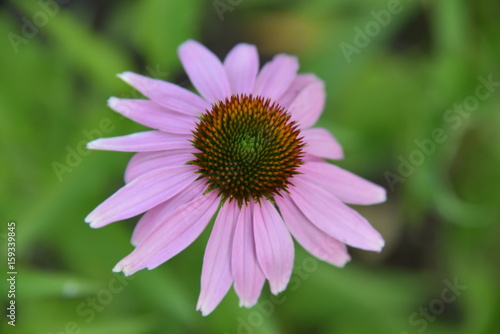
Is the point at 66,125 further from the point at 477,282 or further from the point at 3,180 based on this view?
the point at 477,282

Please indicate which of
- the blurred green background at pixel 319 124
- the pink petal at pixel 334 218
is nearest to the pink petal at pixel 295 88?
the pink petal at pixel 334 218

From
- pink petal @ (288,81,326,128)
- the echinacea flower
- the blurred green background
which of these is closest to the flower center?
the echinacea flower

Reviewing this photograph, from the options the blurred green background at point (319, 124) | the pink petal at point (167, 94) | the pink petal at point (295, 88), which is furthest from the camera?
the blurred green background at point (319, 124)

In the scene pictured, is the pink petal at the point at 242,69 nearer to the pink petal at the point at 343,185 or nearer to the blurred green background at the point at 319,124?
the pink petal at the point at 343,185

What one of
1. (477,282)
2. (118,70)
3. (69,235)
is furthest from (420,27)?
(69,235)

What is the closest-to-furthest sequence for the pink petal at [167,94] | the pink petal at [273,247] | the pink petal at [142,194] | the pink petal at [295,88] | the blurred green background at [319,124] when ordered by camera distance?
the pink petal at [142,194], the pink petal at [273,247], the pink petal at [167,94], the pink petal at [295,88], the blurred green background at [319,124]

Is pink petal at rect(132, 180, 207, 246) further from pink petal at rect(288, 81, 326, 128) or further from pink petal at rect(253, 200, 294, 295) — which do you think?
pink petal at rect(288, 81, 326, 128)

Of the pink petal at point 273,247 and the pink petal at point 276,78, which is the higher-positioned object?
the pink petal at point 276,78

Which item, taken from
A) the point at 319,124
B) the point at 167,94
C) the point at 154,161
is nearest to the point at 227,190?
the point at 154,161
